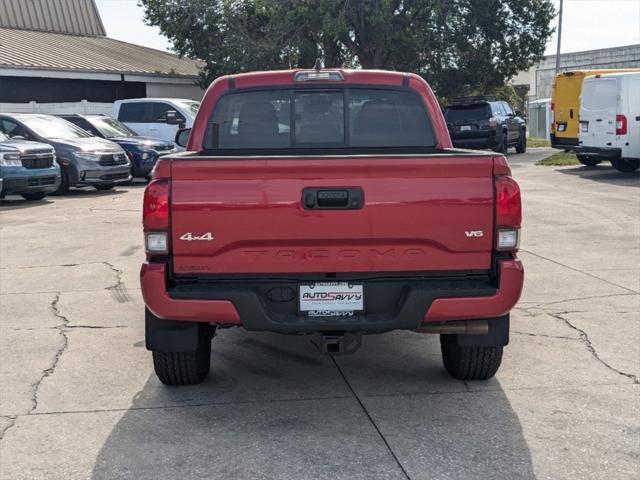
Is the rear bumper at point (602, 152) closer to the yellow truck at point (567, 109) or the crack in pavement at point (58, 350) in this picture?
the yellow truck at point (567, 109)

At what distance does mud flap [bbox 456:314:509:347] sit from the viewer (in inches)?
216

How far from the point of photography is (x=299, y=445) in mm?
4816

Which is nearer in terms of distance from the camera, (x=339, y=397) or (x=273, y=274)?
(x=273, y=274)

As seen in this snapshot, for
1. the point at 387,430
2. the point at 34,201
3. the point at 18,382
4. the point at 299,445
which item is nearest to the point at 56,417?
the point at 18,382

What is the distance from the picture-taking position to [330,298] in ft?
16.9

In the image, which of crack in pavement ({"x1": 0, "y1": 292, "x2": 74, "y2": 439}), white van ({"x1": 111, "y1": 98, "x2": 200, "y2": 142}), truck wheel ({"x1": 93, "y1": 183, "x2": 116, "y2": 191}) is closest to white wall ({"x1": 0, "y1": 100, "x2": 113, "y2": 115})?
white van ({"x1": 111, "y1": 98, "x2": 200, "y2": 142})

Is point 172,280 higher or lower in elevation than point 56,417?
higher

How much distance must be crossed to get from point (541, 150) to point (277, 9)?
10900 millimetres

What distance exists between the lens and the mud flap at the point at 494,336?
5.49 metres

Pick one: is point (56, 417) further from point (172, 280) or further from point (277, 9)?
point (277, 9)

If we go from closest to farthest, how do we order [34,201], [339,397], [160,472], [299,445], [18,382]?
[160,472] < [299,445] < [339,397] < [18,382] < [34,201]

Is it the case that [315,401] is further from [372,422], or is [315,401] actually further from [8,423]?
Answer: [8,423]

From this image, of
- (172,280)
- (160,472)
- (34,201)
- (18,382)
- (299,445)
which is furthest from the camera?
(34,201)

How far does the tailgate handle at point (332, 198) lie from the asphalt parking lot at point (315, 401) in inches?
47.1
